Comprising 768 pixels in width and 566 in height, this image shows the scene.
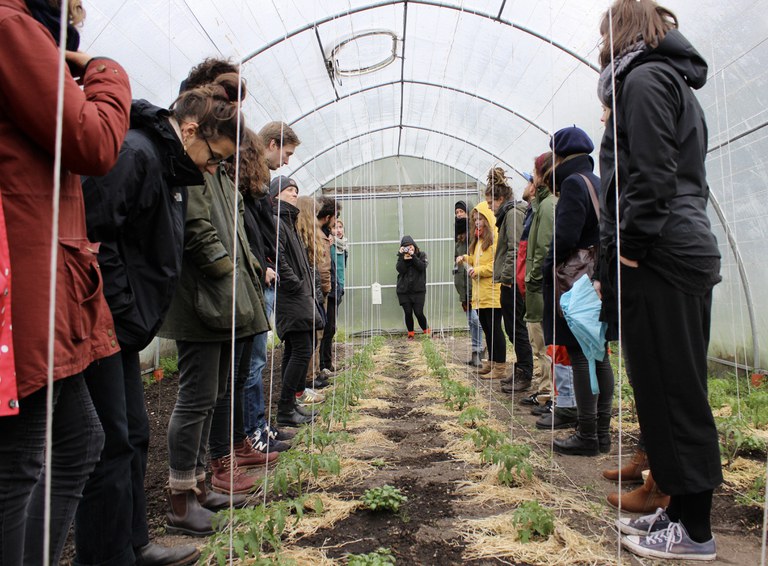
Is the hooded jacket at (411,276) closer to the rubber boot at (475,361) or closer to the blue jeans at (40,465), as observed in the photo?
the rubber boot at (475,361)

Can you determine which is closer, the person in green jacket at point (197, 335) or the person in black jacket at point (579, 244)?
Result: the person in green jacket at point (197, 335)

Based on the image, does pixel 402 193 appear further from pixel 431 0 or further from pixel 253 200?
pixel 253 200

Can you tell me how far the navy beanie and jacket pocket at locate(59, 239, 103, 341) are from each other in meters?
2.65

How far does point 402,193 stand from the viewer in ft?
41.1

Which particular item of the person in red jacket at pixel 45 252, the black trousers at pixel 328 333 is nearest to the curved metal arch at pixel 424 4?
the black trousers at pixel 328 333

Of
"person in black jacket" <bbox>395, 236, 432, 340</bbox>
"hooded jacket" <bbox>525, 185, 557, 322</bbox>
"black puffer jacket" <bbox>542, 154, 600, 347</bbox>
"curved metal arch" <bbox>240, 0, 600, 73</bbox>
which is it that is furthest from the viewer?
"person in black jacket" <bbox>395, 236, 432, 340</bbox>

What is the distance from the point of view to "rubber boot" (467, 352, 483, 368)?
6.94 metres

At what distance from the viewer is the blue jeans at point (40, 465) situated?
1103mm

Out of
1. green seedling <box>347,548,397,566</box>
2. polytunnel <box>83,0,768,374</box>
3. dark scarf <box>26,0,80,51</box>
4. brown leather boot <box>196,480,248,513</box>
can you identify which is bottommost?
brown leather boot <box>196,480,248,513</box>

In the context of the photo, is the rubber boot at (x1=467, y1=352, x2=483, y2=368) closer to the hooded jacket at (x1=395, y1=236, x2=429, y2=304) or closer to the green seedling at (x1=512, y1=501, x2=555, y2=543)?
the hooded jacket at (x1=395, y1=236, x2=429, y2=304)

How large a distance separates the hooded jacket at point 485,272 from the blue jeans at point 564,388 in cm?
172

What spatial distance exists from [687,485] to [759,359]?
13.1 feet

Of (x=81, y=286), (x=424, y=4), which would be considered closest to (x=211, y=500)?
(x=81, y=286)

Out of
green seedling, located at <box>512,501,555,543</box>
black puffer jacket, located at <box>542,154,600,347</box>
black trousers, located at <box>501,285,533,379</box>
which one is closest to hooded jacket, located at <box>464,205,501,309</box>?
black trousers, located at <box>501,285,533,379</box>
